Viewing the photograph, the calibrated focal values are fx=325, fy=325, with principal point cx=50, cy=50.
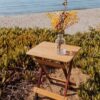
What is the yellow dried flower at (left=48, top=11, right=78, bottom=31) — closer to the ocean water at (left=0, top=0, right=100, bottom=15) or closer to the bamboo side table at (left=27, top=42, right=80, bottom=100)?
the bamboo side table at (left=27, top=42, right=80, bottom=100)

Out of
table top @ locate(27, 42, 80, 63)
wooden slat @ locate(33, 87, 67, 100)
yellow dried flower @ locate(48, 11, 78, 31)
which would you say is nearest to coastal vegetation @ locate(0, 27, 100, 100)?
wooden slat @ locate(33, 87, 67, 100)

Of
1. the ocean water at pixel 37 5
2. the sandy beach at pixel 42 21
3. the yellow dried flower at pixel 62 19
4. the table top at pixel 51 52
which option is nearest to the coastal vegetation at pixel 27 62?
the table top at pixel 51 52

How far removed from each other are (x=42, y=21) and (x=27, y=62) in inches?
203

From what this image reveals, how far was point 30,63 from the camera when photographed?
18.8 feet

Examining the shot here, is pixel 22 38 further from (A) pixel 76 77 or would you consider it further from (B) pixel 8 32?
(A) pixel 76 77

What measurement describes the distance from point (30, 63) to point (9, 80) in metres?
Answer: 0.62

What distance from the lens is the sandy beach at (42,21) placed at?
1006cm

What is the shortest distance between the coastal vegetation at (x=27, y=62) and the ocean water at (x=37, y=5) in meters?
5.13

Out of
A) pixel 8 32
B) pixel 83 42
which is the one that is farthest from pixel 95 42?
pixel 8 32

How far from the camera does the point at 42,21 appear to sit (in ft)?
35.0

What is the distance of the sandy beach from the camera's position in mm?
10063

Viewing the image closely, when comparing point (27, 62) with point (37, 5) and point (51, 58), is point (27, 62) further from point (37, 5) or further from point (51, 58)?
point (37, 5)

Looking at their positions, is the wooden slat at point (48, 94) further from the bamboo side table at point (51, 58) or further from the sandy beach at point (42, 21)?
the sandy beach at point (42, 21)

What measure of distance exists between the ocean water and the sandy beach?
0.87 metres
